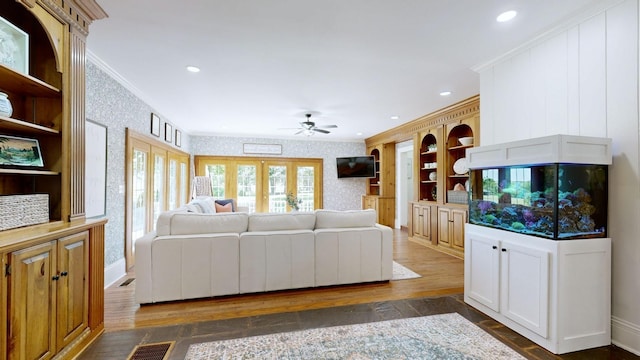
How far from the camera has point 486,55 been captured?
3117mm

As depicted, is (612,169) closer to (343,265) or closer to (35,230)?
(343,265)

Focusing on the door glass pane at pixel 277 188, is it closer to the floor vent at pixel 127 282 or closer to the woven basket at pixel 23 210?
the floor vent at pixel 127 282

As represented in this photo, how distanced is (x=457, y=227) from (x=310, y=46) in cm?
392

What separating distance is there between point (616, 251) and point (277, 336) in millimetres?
2831

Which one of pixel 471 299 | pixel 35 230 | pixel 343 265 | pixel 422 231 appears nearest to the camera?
pixel 35 230

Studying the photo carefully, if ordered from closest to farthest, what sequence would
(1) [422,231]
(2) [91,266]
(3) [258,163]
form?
(2) [91,266], (1) [422,231], (3) [258,163]

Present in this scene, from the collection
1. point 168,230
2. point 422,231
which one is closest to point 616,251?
point 422,231

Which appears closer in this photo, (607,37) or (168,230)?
(607,37)

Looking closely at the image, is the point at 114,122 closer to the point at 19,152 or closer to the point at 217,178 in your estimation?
the point at 19,152

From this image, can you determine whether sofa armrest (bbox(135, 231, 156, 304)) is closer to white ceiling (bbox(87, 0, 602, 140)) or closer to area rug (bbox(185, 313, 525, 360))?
area rug (bbox(185, 313, 525, 360))

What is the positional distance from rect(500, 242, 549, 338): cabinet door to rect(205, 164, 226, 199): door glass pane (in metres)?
7.01

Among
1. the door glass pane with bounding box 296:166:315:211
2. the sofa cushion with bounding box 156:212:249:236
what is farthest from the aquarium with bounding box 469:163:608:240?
the door glass pane with bounding box 296:166:315:211

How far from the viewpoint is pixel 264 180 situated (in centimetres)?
833

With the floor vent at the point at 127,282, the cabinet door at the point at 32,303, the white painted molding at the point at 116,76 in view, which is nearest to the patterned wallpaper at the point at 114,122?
the white painted molding at the point at 116,76
